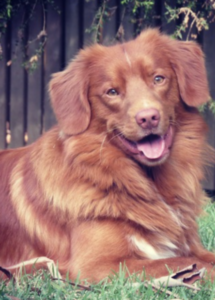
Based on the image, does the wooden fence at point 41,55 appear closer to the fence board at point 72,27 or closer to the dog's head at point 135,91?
the fence board at point 72,27

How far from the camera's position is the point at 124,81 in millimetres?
3848

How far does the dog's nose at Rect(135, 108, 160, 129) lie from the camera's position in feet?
11.8

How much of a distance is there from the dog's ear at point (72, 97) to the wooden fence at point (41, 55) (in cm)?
284

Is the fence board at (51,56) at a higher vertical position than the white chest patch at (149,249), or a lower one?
higher

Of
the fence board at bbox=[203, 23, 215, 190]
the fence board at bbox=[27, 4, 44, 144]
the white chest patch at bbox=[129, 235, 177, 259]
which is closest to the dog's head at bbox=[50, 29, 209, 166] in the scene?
the white chest patch at bbox=[129, 235, 177, 259]

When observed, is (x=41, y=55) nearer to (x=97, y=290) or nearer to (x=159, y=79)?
(x=159, y=79)

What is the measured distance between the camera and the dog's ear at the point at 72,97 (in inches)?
155

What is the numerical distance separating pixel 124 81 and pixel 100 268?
1.16 metres

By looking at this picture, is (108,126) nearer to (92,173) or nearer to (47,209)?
(92,173)

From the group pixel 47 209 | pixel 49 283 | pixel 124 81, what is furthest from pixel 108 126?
pixel 49 283

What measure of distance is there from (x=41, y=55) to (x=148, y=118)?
4.06m

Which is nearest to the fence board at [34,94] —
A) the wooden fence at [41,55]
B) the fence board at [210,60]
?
the wooden fence at [41,55]

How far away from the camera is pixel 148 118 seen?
359cm

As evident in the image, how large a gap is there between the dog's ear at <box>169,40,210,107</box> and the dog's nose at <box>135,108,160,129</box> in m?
0.48
